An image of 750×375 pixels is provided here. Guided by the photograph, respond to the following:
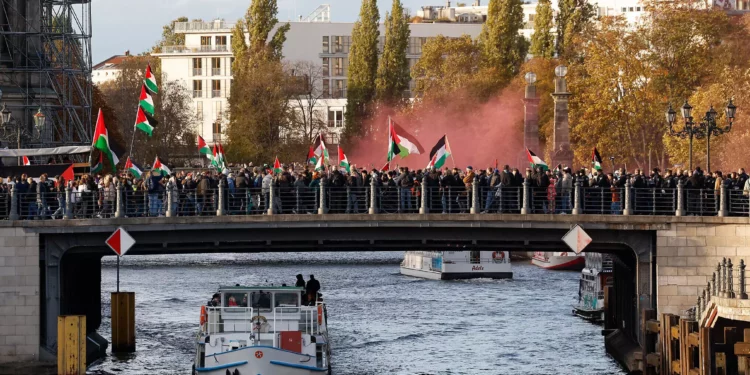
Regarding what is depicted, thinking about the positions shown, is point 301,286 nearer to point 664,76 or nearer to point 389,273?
point 389,273

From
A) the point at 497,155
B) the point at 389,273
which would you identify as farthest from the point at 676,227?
the point at 497,155

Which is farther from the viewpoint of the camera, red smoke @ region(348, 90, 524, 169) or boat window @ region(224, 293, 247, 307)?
red smoke @ region(348, 90, 524, 169)

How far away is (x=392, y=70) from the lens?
429 ft

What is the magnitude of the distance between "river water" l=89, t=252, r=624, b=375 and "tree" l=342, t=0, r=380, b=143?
32.9 meters

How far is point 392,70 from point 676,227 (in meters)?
83.3

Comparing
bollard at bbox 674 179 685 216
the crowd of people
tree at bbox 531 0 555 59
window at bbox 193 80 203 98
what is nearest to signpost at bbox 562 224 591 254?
the crowd of people

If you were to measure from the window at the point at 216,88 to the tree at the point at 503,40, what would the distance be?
186 ft

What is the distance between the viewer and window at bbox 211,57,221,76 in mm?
174250

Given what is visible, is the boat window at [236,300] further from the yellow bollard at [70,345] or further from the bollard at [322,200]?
the yellow bollard at [70,345]

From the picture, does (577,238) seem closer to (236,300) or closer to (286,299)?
(286,299)

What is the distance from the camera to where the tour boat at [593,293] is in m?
66.9

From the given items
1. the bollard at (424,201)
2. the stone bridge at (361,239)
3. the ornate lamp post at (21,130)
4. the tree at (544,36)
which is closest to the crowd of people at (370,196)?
the bollard at (424,201)

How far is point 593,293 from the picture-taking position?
2667 inches

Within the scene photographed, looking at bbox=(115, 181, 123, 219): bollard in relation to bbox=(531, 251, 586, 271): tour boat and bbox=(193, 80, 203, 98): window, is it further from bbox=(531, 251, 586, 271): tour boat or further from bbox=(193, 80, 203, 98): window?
bbox=(193, 80, 203, 98): window
